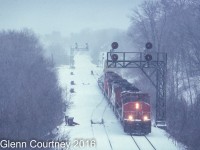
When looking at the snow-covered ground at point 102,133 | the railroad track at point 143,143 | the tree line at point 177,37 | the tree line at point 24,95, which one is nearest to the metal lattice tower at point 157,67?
the snow-covered ground at point 102,133

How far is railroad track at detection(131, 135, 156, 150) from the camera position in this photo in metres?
23.3

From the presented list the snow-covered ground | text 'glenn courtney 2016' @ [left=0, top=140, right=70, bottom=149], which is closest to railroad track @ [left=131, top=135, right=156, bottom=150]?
the snow-covered ground

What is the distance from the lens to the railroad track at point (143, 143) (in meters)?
23.3

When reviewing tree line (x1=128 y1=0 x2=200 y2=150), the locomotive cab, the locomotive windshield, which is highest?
tree line (x1=128 y1=0 x2=200 y2=150)

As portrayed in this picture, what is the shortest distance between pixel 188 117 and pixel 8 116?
522 inches

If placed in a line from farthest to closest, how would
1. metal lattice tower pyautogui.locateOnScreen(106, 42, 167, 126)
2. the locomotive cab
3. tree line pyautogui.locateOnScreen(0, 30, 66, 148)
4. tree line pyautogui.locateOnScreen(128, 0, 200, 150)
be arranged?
1. tree line pyautogui.locateOnScreen(128, 0, 200, 150)
2. metal lattice tower pyautogui.locateOnScreen(106, 42, 167, 126)
3. the locomotive cab
4. tree line pyautogui.locateOnScreen(0, 30, 66, 148)

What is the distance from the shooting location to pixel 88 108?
127ft

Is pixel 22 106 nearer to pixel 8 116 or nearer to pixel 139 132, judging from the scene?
pixel 8 116

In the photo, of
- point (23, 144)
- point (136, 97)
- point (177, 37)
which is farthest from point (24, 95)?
point (177, 37)

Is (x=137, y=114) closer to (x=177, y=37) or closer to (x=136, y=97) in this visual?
(x=136, y=97)

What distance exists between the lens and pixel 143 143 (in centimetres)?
2441

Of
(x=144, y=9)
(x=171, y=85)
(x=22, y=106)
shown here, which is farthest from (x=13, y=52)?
(x=22, y=106)

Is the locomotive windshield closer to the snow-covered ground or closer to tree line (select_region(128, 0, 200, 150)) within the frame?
the snow-covered ground

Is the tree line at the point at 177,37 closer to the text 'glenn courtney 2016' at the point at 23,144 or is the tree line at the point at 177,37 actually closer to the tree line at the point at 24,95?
the tree line at the point at 24,95
